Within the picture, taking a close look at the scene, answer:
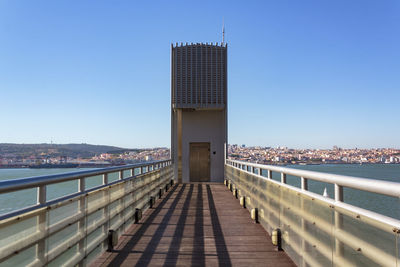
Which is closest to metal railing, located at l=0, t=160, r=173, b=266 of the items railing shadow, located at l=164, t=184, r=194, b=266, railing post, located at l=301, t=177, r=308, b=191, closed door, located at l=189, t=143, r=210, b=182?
railing shadow, located at l=164, t=184, r=194, b=266

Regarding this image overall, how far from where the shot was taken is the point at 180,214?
632 cm

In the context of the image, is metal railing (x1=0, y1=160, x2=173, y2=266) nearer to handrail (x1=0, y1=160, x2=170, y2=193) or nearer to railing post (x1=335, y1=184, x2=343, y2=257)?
handrail (x1=0, y1=160, x2=170, y2=193)

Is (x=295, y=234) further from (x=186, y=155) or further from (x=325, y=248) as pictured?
(x=186, y=155)

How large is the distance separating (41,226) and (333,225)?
2.06 meters

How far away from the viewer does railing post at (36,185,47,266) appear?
87.1 inches

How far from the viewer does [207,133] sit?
14336 millimetres

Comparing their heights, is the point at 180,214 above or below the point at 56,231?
below

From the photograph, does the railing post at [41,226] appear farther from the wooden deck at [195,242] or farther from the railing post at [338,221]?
the railing post at [338,221]

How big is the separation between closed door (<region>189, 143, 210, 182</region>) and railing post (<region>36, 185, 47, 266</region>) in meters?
12.3

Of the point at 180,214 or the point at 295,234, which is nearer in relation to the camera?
the point at 295,234

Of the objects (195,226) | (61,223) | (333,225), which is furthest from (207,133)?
(333,225)

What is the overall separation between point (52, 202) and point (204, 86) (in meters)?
12.0

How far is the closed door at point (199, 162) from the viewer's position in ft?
48.0

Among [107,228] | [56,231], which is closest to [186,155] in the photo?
[107,228]
